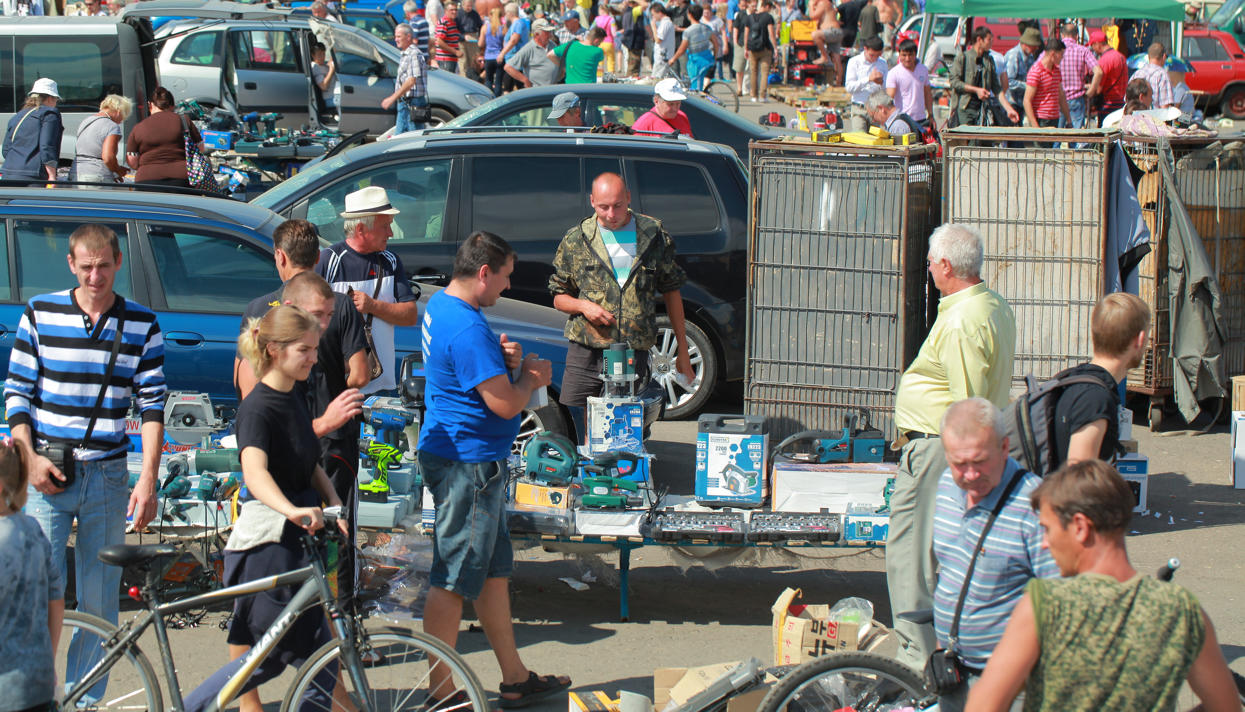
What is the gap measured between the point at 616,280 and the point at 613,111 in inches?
247

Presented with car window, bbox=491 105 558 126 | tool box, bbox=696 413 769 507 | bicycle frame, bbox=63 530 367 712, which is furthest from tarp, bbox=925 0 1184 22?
bicycle frame, bbox=63 530 367 712

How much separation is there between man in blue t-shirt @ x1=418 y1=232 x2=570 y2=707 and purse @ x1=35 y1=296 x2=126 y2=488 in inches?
43.2

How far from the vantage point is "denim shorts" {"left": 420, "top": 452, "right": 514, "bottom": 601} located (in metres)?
4.82

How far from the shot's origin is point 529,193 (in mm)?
8797

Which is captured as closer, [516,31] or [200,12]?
[200,12]

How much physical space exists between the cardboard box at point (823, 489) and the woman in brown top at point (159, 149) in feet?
24.8

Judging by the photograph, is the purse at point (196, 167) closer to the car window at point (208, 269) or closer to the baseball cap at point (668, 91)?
the baseball cap at point (668, 91)

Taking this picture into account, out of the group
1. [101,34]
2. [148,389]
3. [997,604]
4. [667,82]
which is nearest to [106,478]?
[148,389]

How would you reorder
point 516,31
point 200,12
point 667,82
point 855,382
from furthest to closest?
point 516,31 < point 200,12 < point 667,82 < point 855,382

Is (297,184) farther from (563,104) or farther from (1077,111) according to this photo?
(1077,111)

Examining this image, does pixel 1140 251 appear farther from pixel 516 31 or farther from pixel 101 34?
pixel 516 31

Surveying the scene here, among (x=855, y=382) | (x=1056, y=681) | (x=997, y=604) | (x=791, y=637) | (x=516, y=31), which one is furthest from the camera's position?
(x=516, y=31)

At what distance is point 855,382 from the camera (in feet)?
24.8

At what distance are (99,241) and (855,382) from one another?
4.45 meters
